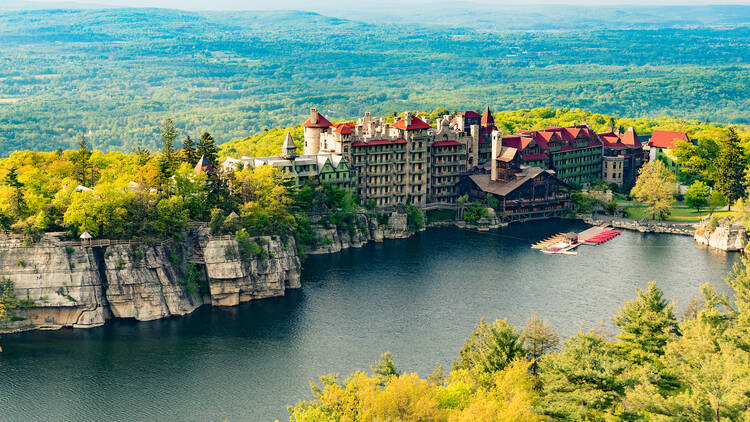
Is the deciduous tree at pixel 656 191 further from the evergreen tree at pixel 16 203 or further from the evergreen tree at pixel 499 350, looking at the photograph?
the evergreen tree at pixel 16 203

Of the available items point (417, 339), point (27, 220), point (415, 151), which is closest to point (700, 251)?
point (415, 151)

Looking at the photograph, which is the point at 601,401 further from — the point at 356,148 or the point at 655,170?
the point at 655,170

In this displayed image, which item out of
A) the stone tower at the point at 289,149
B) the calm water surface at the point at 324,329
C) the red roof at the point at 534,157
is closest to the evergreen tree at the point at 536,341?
the calm water surface at the point at 324,329

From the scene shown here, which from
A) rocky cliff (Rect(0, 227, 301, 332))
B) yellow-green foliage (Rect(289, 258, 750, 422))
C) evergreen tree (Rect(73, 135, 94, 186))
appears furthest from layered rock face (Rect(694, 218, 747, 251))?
evergreen tree (Rect(73, 135, 94, 186))

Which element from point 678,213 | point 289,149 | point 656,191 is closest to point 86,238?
point 289,149

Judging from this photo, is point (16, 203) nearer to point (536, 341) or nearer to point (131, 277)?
point (131, 277)

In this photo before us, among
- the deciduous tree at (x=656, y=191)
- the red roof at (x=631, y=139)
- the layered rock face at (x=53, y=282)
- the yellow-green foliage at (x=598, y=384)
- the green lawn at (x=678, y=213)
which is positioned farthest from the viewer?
the red roof at (x=631, y=139)
